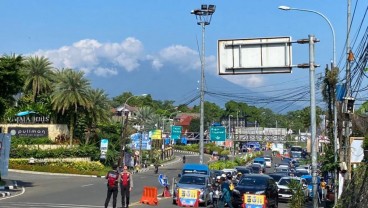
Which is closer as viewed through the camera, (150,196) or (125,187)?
(125,187)

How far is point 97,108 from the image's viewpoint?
212ft

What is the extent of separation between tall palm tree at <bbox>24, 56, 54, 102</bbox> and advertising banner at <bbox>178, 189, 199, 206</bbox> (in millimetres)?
44433

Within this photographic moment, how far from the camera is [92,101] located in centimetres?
6362

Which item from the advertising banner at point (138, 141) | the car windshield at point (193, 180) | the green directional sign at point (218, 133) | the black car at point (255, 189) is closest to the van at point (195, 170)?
the car windshield at point (193, 180)

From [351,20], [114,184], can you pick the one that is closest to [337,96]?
[351,20]

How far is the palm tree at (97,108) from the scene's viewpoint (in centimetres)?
6391

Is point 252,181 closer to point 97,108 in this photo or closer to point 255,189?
point 255,189

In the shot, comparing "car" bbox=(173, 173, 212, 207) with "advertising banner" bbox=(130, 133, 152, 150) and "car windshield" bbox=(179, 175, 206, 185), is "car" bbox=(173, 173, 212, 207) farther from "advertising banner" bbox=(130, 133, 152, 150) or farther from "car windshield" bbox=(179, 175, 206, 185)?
Answer: "advertising banner" bbox=(130, 133, 152, 150)

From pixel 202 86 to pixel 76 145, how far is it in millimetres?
20192

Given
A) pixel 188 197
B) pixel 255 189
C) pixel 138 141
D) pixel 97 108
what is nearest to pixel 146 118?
pixel 138 141

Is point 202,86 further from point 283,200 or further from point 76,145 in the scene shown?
point 76,145

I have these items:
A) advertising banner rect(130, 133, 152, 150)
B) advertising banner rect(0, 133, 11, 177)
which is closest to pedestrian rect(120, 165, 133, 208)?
advertising banner rect(0, 133, 11, 177)

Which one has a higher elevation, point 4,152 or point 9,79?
point 9,79

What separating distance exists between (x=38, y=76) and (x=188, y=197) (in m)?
45.8
